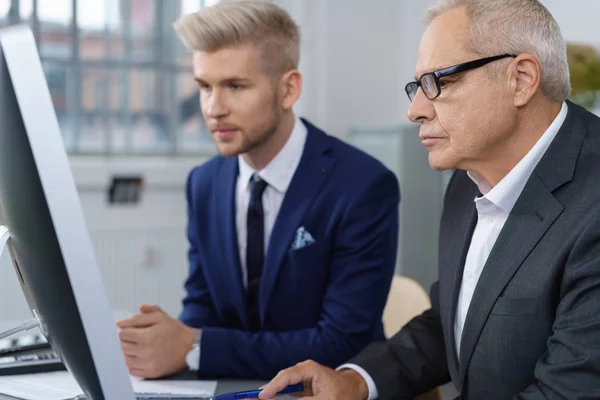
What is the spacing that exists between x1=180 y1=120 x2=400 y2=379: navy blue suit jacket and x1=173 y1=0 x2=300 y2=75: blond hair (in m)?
0.21

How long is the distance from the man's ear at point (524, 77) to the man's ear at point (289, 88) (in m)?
0.73

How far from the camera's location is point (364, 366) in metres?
1.30

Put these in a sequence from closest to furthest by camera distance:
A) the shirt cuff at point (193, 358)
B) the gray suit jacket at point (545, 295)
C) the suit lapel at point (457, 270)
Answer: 1. the gray suit jacket at point (545, 295)
2. the suit lapel at point (457, 270)
3. the shirt cuff at point (193, 358)

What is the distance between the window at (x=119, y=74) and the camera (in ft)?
12.6

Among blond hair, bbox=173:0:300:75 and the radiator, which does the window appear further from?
blond hair, bbox=173:0:300:75

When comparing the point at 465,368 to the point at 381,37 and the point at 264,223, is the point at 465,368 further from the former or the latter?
the point at 381,37

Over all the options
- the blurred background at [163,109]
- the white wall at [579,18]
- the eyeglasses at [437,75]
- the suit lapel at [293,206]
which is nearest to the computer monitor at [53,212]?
the eyeglasses at [437,75]

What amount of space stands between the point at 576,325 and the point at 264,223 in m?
0.88

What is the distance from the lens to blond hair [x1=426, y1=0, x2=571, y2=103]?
1.14m

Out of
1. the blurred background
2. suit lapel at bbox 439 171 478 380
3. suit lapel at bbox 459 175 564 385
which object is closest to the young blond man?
suit lapel at bbox 439 171 478 380

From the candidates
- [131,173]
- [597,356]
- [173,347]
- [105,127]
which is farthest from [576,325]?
→ [105,127]

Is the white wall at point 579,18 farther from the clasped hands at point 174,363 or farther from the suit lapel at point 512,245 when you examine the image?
the clasped hands at point 174,363

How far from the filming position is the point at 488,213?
1.26 m

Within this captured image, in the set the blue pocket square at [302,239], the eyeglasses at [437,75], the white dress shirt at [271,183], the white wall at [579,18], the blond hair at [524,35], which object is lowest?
the blue pocket square at [302,239]
